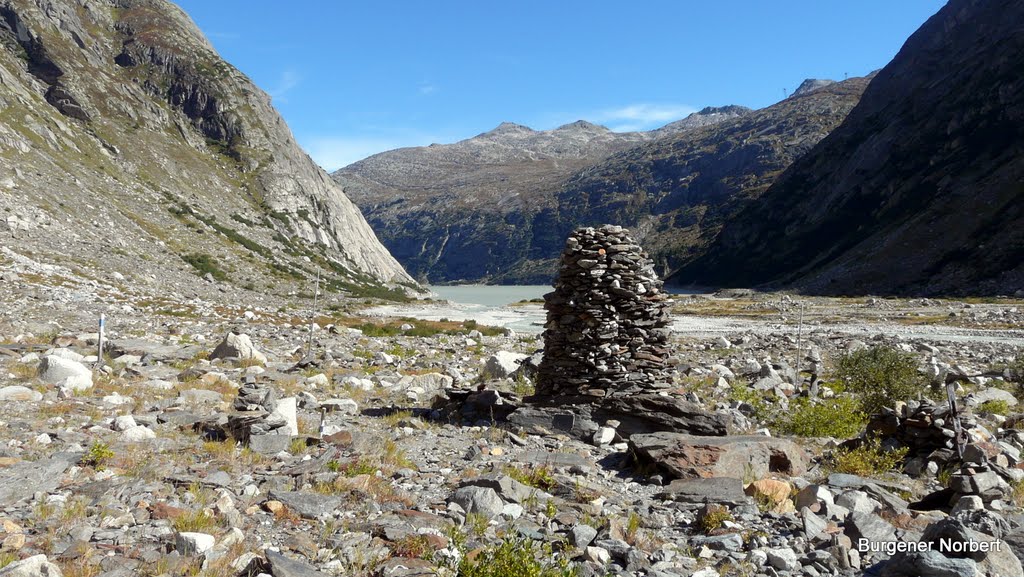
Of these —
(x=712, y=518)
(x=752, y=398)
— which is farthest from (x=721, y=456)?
(x=752, y=398)

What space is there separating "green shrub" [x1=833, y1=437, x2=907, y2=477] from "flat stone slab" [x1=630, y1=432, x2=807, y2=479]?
52 cm

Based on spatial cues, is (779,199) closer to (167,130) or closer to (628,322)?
(167,130)

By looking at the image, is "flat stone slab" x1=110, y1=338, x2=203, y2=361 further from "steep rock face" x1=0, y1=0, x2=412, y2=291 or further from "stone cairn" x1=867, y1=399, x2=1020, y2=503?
"steep rock face" x1=0, y1=0, x2=412, y2=291

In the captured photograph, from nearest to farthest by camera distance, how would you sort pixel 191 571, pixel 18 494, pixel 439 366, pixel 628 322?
1. pixel 191 571
2. pixel 18 494
3. pixel 628 322
4. pixel 439 366

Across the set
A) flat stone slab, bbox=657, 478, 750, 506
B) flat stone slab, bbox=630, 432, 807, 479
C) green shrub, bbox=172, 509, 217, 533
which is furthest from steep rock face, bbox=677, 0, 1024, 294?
green shrub, bbox=172, 509, 217, 533

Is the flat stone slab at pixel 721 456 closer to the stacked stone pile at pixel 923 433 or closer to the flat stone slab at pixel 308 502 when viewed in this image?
the stacked stone pile at pixel 923 433

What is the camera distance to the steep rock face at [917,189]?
247ft

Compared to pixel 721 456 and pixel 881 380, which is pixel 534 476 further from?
pixel 881 380

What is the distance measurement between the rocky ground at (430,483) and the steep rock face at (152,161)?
36234 millimetres

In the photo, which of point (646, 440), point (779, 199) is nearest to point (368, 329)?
point (646, 440)

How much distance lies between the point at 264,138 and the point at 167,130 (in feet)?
59.6

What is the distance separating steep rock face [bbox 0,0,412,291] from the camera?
52031 mm

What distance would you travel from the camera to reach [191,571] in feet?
15.6

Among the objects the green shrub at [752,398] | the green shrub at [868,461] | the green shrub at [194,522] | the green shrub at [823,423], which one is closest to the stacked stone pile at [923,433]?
the green shrub at [868,461]
